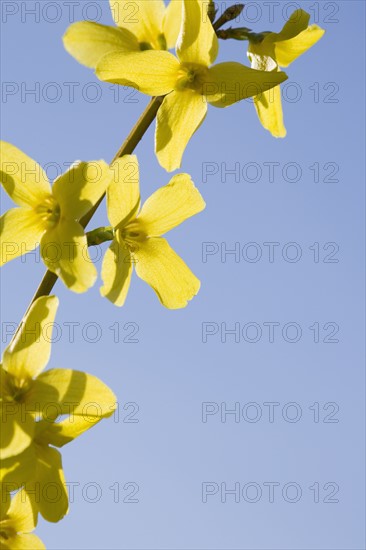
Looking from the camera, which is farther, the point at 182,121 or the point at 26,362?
the point at 182,121

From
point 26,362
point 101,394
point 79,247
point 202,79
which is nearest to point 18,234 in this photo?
point 79,247

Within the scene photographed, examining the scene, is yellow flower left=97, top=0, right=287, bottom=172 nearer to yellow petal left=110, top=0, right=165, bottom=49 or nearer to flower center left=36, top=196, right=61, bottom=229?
yellow petal left=110, top=0, right=165, bottom=49

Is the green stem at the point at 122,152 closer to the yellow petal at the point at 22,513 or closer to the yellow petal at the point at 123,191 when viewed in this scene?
the yellow petal at the point at 123,191

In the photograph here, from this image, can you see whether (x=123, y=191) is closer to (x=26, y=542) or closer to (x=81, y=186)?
(x=81, y=186)

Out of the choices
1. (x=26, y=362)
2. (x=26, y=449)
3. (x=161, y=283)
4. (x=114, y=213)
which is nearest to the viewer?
(x=26, y=449)

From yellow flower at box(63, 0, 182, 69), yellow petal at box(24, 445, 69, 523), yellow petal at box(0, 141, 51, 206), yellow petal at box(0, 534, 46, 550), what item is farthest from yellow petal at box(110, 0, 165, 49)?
yellow petal at box(0, 534, 46, 550)

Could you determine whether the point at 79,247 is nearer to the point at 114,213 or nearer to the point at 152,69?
the point at 114,213

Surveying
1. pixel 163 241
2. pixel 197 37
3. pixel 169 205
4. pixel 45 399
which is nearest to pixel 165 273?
pixel 163 241
